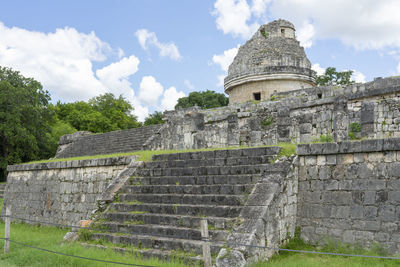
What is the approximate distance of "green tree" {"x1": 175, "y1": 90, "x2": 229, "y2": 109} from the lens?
44.7 metres

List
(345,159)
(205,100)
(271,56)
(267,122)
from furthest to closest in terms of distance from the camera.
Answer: (205,100), (271,56), (267,122), (345,159)

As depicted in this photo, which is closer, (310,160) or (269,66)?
(310,160)

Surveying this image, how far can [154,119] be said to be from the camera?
149 feet

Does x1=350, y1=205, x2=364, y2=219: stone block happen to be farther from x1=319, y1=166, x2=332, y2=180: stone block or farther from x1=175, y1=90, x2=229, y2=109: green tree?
x1=175, y1=90, x2=229, y2=109: green tree

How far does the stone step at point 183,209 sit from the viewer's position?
6.98 metres

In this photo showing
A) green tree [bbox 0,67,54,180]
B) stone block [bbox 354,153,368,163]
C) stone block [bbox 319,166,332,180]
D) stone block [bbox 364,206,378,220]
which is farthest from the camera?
green tree [bbox 0,67,54,180]

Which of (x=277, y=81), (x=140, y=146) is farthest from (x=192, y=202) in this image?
(x=277, y=81)

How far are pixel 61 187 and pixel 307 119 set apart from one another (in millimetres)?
8107

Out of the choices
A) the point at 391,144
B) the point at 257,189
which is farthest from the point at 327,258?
the point at 391,144

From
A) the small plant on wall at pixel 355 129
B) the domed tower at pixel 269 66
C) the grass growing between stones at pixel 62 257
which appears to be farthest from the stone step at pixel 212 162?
the domed tower at pixel 269 66

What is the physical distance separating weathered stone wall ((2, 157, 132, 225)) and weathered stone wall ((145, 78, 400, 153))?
4235mm

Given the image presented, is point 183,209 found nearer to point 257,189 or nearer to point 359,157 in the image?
point 257,189

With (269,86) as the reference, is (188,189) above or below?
below

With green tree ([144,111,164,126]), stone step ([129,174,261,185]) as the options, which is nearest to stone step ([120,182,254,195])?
stone step ([129,174,261,185])
